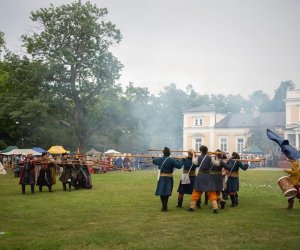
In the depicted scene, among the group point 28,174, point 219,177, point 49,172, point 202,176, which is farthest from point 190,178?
point 28,174

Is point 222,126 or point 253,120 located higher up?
point 253,120

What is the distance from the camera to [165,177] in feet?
39.3

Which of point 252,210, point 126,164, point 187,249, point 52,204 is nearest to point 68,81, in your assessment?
point 126,164

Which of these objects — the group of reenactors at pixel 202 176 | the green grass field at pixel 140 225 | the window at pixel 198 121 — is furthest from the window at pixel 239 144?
the group of reenactors at pixel 202 176

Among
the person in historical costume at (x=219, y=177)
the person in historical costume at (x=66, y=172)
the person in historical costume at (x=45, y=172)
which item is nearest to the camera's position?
the person in historical costume at (x=219, y=177)

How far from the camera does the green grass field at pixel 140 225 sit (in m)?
7.61

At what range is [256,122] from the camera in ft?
211

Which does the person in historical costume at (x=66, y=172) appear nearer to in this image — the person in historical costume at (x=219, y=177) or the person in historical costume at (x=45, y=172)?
the person in historical costume at (x=45, y=172)

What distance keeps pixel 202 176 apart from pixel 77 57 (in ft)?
94.4

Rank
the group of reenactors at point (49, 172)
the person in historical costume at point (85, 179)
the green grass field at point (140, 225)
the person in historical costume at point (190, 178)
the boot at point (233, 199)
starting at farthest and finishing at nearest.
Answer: the person in historical costume at point (85, 179)
the group of reenactors at point (49, 172)
the boot at point (233, 199)
the person in historical costume at point (190, 178)
the green grass field at point (140, 225)

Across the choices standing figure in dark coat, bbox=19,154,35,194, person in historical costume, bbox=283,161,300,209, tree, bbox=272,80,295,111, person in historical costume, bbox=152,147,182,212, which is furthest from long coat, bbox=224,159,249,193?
tree, bbox=272,80,295,111

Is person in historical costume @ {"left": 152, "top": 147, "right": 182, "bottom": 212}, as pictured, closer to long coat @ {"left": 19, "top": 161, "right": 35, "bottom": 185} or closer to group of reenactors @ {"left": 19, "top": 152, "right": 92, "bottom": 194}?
group of reenactors @ {"left": 19, "top": 152, "right": 92, "bottom": 194}

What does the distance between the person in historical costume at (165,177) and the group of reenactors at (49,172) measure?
6.65m

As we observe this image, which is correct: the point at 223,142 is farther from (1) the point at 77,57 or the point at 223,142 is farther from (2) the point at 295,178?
(2) the point at 295,178
